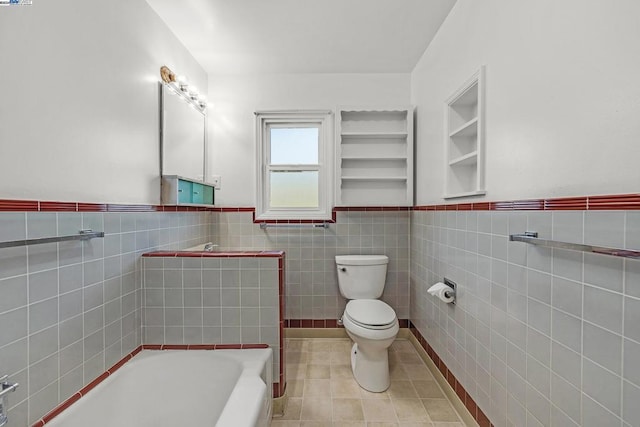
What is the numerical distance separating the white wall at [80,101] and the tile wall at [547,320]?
188 centimetres

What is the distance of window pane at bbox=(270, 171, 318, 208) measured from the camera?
2861 mm

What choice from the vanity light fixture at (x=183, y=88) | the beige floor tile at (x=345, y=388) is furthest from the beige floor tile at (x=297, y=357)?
the vanity light fixture at (x=183, y=88)

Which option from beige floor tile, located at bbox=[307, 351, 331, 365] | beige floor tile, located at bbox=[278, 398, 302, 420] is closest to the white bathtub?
beige floor tile, located at bbox=[278, 398, 302, 420]

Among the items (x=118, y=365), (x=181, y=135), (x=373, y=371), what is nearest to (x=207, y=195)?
(x=181, y=135)

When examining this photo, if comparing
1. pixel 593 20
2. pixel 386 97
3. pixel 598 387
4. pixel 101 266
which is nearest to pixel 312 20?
pixel 386 97

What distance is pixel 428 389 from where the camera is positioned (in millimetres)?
1990

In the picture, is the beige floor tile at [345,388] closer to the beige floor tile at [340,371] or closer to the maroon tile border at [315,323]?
the beige floor tile at [340,371]

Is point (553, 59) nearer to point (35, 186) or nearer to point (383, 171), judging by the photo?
point (383, 171)

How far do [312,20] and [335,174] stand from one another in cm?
116

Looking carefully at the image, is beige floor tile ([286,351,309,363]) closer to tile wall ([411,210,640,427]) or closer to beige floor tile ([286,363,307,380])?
beige floor tile ([286,363,307,380])

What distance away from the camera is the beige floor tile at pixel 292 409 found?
5.65ft

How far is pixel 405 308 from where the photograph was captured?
108 inches

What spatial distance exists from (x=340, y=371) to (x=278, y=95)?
2.39m

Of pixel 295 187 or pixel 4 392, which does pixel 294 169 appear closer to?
pixel 295 187
